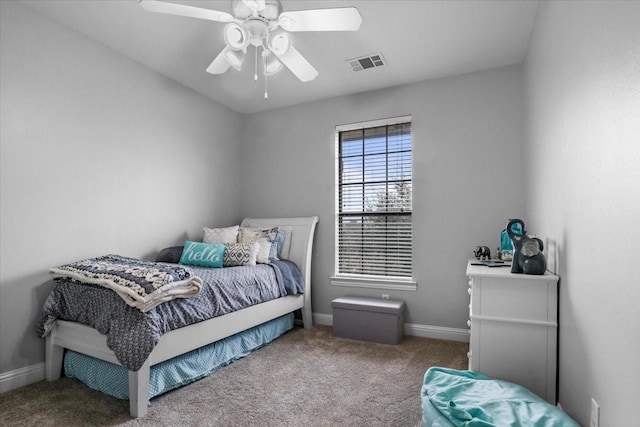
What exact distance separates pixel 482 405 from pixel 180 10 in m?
2.57

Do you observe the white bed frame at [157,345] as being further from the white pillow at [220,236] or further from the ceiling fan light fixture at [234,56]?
the ceiling fan light fixture at [234,56]

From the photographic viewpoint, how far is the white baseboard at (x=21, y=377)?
2283 mm

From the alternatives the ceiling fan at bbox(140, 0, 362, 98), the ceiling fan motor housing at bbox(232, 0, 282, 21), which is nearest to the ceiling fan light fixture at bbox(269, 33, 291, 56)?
the ceiling fan at bbox(140, 0, 362, 98)

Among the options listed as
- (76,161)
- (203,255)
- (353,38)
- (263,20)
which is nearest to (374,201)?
(353,38)

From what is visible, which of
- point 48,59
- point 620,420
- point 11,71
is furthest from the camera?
point 48,59

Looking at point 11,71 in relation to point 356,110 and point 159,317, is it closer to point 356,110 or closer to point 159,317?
point 159,317

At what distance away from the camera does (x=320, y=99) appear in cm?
405

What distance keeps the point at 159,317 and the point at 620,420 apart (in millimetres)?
2181

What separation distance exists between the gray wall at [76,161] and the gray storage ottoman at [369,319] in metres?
1.85

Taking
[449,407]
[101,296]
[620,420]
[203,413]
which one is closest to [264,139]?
[101,296]

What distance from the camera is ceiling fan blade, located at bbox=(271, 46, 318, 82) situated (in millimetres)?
2231

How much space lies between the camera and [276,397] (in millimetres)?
2219

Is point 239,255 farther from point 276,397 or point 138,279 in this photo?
point 276,397

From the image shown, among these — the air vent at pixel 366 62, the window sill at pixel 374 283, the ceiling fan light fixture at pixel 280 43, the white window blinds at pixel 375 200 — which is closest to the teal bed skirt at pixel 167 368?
the window sill at pixel 374 283
